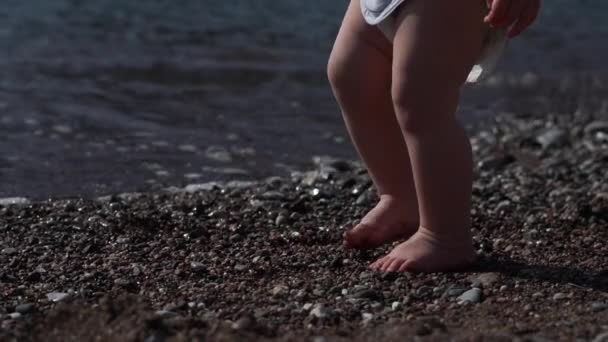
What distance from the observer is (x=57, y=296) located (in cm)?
354

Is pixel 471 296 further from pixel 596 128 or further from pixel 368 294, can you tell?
pixel 596 128

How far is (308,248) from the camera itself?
4207 millimetres

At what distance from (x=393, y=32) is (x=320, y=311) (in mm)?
1013

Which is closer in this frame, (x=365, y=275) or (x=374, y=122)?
(x=365, y=275)

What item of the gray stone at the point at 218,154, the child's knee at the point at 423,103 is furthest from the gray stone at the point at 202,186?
the child's knee at the point at 423,103

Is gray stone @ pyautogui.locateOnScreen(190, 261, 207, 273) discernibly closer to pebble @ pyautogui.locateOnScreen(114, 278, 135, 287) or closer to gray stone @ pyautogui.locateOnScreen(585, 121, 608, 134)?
pebble @ pyautogui.locateOnScreen(114, 278, 135, 287)

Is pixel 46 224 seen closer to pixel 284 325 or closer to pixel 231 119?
pixel 284 325

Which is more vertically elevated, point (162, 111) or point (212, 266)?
point (212, 266)

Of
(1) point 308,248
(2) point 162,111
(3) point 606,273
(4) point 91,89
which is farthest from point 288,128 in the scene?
(3) point 606,273

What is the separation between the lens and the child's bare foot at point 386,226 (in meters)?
4.09

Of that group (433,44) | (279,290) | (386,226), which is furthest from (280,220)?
(433,44)

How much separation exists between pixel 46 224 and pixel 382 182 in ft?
4.84

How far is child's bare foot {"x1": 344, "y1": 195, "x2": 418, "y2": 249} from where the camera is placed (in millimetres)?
4094

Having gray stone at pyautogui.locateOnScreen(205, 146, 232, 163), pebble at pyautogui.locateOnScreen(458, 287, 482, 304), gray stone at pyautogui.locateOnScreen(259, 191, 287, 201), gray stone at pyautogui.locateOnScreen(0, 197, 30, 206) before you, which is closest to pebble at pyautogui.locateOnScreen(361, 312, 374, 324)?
pebble at pyautogui.locateOnScreen(458, 287, 482, 304)
